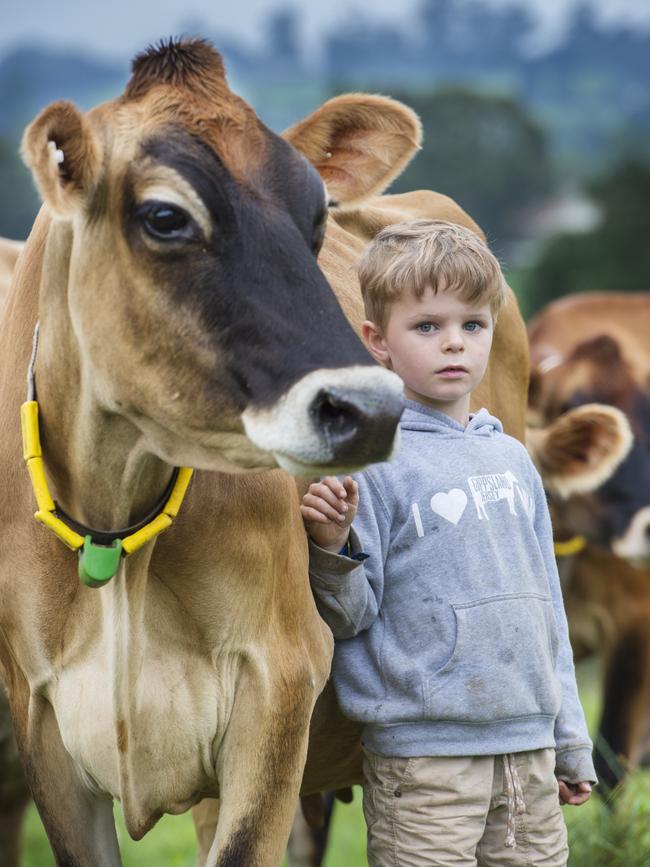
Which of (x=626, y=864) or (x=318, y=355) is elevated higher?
(x=318, y=355)

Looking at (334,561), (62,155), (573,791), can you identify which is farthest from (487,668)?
(62,155)

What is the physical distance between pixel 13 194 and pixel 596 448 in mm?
15981

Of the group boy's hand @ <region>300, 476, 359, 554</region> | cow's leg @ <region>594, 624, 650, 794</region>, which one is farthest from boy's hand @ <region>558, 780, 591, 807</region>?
cow's leg @ <region>594, 624, 650, 794</region>

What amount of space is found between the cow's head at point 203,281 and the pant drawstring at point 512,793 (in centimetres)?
103

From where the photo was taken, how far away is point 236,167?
293 centimetres

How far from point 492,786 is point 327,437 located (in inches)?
46.5

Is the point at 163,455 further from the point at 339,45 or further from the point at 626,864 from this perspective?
the point at 339,45

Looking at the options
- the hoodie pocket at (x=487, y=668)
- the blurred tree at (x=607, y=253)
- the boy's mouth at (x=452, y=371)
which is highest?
the boy's mouth at (x=452, y=371)

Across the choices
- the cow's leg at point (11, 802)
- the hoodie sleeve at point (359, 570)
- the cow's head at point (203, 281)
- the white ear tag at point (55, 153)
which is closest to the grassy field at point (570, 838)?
the cow's leg at point (11, 802)

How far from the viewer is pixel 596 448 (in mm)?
5953

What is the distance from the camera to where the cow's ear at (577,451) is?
5768 mm

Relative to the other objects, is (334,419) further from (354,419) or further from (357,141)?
(357,141)

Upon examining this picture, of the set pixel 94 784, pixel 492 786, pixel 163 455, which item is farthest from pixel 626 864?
pixel 163 455

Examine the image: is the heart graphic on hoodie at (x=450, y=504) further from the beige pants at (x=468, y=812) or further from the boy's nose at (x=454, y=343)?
the beige pants at (x=468, y=812)
